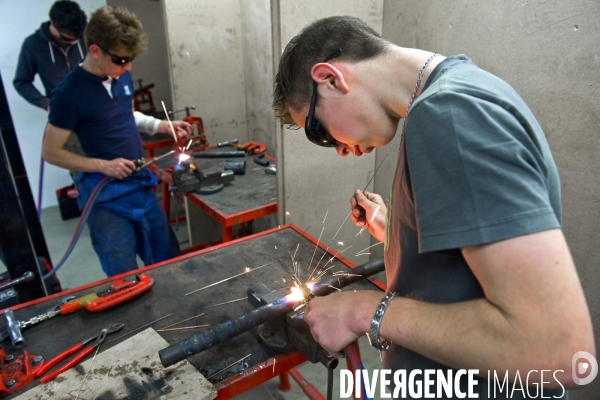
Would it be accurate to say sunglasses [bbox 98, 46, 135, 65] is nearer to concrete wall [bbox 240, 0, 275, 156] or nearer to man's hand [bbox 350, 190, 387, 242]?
concrete wall [bbox 240, 0, 275, 156]

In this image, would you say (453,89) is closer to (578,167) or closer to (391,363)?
(391,363)

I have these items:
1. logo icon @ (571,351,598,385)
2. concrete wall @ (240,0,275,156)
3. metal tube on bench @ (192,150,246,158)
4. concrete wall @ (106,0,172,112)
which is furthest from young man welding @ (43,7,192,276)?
concrete wall @ (106,0,172,112)

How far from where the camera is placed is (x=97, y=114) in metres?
2.28

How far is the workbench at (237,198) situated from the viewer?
2412mm

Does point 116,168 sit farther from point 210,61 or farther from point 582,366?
point 582,366

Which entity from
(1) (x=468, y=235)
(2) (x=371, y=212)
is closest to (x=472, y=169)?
(1) (x=468, y=235)

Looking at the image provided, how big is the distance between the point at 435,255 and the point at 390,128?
0.34m

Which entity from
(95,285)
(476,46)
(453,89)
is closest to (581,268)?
(476,46)

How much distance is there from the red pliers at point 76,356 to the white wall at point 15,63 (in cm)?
382

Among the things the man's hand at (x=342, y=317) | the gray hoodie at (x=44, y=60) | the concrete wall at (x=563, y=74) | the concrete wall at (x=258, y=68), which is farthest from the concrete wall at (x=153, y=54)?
the man's hand at (x=342, y=317)

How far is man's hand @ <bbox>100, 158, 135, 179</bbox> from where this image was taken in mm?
2334

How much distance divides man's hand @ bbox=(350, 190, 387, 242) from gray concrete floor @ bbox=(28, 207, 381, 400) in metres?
1.39

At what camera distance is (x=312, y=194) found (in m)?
2.30

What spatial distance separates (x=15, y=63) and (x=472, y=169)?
17.1 feet
